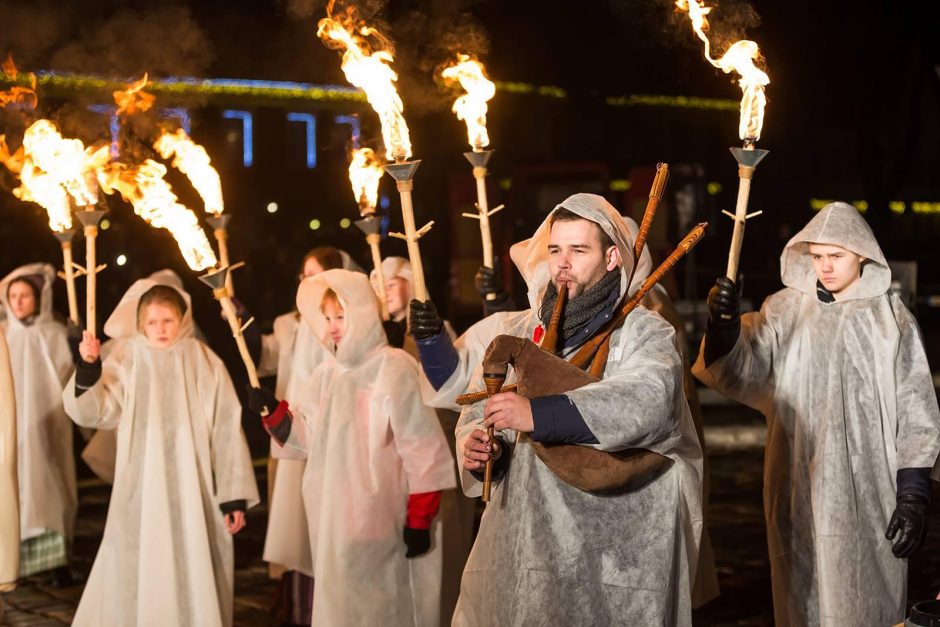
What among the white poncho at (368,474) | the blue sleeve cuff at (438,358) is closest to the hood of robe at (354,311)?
the white poncho at (368,474)

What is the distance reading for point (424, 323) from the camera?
16.8 feet

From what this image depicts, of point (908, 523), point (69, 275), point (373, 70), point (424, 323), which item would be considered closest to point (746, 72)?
point (373, 70)

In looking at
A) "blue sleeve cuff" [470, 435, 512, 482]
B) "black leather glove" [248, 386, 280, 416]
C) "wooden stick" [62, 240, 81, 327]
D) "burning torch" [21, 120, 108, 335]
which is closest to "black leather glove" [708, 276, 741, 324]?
"blue sleeve cuff" [470, 435, 512, 482]

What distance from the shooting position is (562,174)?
20.6 meters

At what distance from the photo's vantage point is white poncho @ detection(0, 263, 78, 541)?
365 inches

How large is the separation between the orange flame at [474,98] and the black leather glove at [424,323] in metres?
1.80

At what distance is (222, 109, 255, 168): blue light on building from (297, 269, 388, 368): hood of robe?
14.8 metres

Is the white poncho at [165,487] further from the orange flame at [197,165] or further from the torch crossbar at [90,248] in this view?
the orange flame at [197,165]

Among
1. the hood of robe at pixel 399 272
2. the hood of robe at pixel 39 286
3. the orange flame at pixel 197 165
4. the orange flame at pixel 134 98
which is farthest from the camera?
the hood of robe at pixel 39 286

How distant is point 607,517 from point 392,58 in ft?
8.71

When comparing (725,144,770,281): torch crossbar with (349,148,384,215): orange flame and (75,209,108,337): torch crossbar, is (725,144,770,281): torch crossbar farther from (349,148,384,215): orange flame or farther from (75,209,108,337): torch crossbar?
(75,209,108,337): torch crossbar

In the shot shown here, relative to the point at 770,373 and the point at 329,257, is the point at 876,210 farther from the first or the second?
the point at 770,373

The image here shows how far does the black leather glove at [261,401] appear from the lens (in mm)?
6461

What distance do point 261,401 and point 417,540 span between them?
0.97m
